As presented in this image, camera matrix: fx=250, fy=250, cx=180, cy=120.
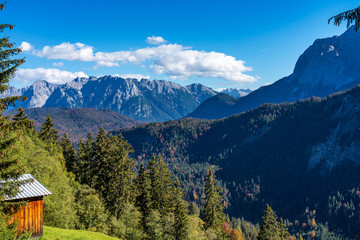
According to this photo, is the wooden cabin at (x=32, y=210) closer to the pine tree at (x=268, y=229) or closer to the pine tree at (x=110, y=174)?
the pine tree at (x=110, y=174)

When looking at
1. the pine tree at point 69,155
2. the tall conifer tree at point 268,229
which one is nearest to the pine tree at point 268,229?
the tall conifer tree at point 268,229

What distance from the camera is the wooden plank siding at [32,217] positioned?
69.8 feet

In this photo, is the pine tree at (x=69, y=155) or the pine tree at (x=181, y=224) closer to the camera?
the pine tree at (x=181, y=224)

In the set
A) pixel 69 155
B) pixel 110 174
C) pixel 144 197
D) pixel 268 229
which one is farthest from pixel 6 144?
pixel 268 229

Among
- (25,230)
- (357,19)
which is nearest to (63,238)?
(25,230)

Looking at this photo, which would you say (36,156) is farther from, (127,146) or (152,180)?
(152,180)

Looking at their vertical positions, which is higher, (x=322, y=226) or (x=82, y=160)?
(x=82, y=160)

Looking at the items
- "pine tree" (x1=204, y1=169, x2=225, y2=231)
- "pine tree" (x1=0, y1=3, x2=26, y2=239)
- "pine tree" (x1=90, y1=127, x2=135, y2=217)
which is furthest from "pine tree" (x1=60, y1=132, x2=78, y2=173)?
"pine tree" (x1=0, y1=3, x2=26, y2=239)

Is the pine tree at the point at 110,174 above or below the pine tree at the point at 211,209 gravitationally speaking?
above

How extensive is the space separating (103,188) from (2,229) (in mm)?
29817

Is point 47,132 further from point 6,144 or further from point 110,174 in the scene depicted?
point 6,144

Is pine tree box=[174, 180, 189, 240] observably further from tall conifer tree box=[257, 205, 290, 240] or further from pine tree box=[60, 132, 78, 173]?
pine tree box=[60, 132, 78, 173]

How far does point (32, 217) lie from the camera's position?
21.9 metres

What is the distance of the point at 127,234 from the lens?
4159cm
